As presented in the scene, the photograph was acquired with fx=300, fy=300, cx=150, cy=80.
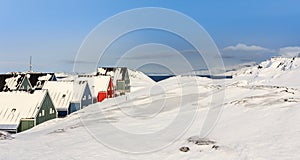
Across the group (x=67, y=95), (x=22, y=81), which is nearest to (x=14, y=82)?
(x=22, y=81)

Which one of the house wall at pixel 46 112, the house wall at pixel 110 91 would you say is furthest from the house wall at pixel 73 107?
the house wall at pixel 110 91

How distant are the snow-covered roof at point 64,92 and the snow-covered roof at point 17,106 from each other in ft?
21.9

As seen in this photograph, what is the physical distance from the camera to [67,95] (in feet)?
144

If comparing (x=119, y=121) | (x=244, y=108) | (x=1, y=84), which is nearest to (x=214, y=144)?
(x=244, y=108)

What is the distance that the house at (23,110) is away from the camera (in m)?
33.7

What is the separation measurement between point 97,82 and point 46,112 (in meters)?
22.4

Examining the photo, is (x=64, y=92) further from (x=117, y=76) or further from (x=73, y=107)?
(x=117, y=76)

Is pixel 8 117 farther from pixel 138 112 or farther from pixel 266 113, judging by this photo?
pixel 266 113

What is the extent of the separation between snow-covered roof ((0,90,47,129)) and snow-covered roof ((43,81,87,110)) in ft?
21.9

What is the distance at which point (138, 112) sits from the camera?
3425 cm

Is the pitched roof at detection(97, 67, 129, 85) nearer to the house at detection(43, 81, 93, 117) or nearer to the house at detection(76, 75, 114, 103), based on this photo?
the house at detection(76, 75, 114, 103)

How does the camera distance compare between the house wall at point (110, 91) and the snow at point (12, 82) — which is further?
the house wall at point (110, 91)

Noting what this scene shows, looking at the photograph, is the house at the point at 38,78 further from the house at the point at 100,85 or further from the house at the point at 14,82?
the house at the point at 100,85

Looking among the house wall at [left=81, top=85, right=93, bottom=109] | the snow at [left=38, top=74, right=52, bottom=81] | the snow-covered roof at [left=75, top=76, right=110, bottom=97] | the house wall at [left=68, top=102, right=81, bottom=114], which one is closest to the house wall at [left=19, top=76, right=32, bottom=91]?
the snow at [left=38, top=74, right=52, bottom=81]
